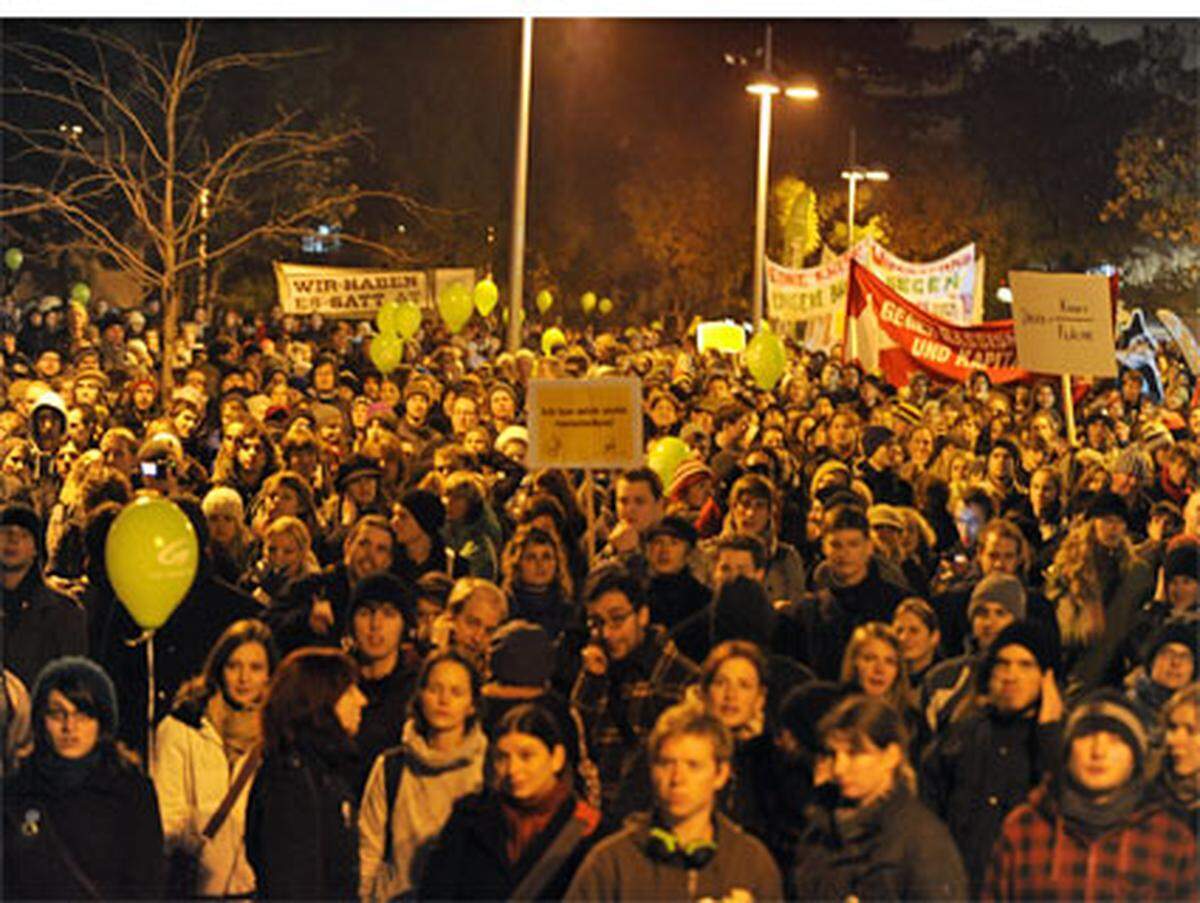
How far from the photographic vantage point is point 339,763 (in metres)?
7.34

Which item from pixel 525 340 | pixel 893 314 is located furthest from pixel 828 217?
pixel 893 314

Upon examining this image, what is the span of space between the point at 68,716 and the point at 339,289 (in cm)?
1698

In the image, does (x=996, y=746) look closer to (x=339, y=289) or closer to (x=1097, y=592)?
(x=1097, y=592)

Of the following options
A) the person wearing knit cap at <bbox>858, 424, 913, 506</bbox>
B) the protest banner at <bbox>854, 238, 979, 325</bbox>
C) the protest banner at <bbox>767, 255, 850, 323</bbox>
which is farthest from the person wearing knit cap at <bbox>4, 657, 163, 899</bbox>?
the protest banner at <bbox>854, 238, 979, 325</bbox>

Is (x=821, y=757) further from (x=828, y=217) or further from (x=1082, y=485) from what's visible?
(x=828, y=217)

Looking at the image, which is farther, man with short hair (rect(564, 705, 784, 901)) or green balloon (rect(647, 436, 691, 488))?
green balloon (rect(647, 436, 691, 488))

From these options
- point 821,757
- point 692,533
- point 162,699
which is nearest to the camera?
point 821,757

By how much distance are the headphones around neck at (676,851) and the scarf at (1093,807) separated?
0.93 meters

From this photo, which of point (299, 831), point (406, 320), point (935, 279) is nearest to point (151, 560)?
point (299, 831)

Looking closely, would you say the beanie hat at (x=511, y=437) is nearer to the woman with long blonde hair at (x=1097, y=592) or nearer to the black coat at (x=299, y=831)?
the woman with long blonde hair at (x=1097, y=592)

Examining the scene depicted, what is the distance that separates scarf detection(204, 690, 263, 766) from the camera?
7500 mm

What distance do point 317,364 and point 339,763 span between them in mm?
11746

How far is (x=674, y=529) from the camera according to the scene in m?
9.57

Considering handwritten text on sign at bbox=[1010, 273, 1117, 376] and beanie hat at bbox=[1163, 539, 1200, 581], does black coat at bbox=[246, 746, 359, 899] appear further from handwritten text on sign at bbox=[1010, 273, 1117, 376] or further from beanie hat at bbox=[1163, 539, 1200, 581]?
handwritten text on sign at bbox=[1010, 273, 1117, 376]
